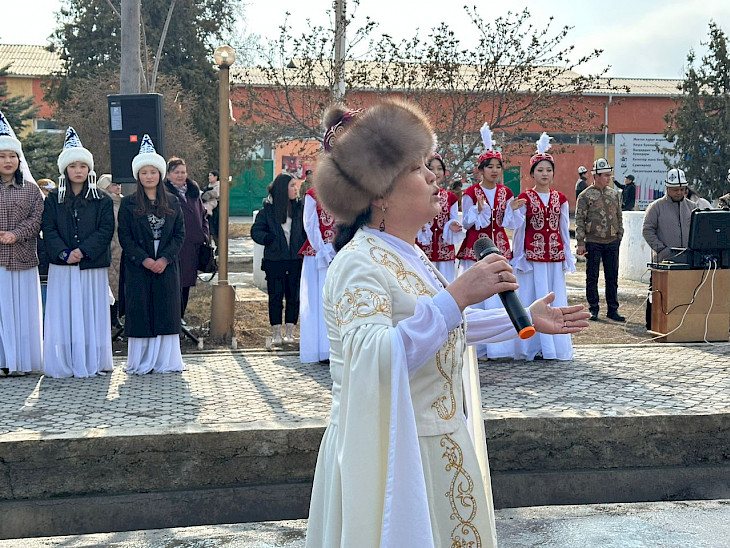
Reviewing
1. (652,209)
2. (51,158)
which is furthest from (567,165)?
(652,209)

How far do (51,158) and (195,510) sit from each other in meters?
14.4

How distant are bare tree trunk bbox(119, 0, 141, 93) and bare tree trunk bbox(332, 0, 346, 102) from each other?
523 cm

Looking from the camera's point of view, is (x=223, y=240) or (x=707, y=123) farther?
(x=707, y=123)

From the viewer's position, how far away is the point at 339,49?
1648 centimetres

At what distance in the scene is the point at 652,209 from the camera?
1123 cm

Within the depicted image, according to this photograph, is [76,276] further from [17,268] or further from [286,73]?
[286,73]

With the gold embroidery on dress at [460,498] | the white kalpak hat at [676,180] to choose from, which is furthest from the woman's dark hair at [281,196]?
the gold embroidery on dress at [460,498]

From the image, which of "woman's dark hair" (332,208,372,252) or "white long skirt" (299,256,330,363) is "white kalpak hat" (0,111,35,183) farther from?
"woman's dark hair" (332,208,372,252)

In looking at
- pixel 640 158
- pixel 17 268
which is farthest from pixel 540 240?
pixel 640 158

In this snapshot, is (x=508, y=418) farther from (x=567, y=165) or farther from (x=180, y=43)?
(x=567, y=165)

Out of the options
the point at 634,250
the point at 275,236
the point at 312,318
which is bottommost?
the point at 312,318

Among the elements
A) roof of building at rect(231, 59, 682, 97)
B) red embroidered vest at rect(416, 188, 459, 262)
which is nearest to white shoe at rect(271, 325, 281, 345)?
red embroidered vest at rect(416, 188, 459, 262)

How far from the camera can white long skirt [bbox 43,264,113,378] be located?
Answer: 798 cm

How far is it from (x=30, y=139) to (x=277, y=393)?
485 inches
